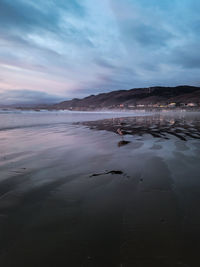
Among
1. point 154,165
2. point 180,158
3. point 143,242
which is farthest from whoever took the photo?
point 180,158

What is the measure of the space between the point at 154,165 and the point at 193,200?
178cm

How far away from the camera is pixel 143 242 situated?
1.79m

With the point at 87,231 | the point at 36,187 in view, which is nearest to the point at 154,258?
the point at 87,231

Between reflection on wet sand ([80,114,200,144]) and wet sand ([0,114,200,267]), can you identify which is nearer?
wet sand ([0,114,200,267])

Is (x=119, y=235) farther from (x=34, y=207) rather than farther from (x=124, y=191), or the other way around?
(x=34, y=207)

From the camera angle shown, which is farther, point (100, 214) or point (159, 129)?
point (159, 129)

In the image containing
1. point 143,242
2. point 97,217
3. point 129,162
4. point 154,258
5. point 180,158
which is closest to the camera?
point 154,258

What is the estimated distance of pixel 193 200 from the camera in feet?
8.65

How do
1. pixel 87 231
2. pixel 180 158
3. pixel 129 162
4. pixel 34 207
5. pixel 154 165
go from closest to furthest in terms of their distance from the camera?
1. pixel 87 231
2. pixel 34 207
3. pixel 154 165
4. pixel 129 162
5. pixel 180 158

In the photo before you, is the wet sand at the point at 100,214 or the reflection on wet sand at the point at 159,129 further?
the reflection on wet sand at the point at 159,129

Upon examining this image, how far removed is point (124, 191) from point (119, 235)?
1146mm

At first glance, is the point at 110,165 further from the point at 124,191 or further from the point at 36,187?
the point at 36,187

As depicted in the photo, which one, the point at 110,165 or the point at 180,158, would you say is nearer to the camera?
the point at 110,165

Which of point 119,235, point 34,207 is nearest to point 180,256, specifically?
point 119,235
